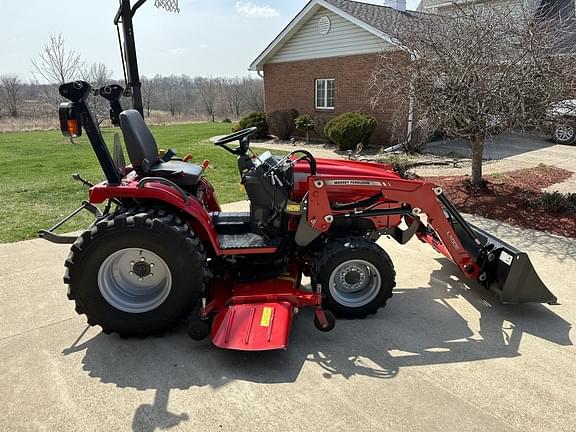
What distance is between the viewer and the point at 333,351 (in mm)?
2889

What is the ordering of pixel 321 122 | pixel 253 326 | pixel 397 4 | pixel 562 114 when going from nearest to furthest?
pixel 253 326 → pixel 562 114 → pixel 321 122 → pixel 397 4

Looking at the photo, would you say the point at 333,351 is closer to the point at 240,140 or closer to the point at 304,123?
the point at 240,140

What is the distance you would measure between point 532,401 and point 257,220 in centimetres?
224

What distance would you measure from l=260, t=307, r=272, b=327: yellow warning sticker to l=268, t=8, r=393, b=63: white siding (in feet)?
35.4

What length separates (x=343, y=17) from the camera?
13508mm

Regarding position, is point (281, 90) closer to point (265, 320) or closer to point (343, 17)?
point (343, 17)

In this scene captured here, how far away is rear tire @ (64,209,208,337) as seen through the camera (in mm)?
2877

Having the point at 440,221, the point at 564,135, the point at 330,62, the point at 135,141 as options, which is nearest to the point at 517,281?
the point at 440,221

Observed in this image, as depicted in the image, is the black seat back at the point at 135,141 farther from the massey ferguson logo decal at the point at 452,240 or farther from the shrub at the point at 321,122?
the shrub at the point at 321,122

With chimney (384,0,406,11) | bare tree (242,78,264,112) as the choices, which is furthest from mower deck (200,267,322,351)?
bare tree (242,78,264,112)

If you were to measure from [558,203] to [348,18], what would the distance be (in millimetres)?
9653

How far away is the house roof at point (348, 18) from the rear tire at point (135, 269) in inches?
424

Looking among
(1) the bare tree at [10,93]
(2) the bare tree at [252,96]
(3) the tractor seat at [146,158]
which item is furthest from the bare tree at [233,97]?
(3) the tractor seat at [146,158]

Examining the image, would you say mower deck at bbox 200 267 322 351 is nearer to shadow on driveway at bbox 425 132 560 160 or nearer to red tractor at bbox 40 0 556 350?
red tractor at bbox 40 0 556 350
